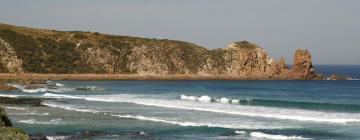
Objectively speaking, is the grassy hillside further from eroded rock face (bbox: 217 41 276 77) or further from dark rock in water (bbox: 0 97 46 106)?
dark rock in water (bbox: 0 97 46 106)

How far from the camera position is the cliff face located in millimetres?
122812

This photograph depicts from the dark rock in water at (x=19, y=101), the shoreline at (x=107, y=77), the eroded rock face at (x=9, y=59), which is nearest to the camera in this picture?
the dark rock in water at (x=19, y=101)

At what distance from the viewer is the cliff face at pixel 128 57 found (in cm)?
12281

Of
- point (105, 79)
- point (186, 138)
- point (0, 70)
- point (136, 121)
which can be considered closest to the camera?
point (186, 138)

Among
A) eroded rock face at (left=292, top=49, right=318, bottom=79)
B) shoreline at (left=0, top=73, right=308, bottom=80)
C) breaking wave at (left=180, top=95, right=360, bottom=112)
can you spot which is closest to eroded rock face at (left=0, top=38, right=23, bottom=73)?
shoreline at (left=0, top=73, right=308, bottom=80)

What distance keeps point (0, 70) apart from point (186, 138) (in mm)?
90971

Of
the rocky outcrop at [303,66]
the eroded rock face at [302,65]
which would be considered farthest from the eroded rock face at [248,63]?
the eroded rock face at [302,65]

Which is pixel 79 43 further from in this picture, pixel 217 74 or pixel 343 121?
pixel 343 121

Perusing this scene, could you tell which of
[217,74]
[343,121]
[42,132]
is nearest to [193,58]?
[217,74]

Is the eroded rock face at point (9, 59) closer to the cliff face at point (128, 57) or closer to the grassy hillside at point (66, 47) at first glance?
the cliff face at point (128, 57)

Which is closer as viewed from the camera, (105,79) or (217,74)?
(105,79)

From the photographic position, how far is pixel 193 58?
14212 cm

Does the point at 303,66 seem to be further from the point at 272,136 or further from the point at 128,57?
the point at 272,136

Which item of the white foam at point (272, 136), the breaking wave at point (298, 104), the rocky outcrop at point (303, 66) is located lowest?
the breaking wave at point (298, 104)
